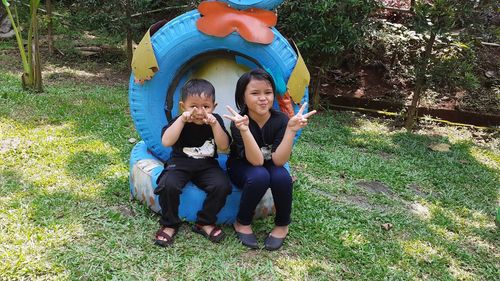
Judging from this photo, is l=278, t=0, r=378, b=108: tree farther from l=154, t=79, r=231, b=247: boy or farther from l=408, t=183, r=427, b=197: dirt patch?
l=154, t=79, r=231, b=247: boy

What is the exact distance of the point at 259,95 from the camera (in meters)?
2.68

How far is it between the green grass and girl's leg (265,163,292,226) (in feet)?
0.65

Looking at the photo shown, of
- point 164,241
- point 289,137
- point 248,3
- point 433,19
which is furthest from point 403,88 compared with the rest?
point 164,241

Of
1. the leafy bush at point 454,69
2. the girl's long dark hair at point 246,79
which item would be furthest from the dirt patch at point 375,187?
the leafy bush at point 454,69

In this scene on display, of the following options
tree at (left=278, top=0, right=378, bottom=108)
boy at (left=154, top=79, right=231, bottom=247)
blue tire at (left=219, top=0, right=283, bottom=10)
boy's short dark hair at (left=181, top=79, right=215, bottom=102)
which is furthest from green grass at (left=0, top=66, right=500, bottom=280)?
blue tire at (left=219, top=0, right=283, bottom=10)

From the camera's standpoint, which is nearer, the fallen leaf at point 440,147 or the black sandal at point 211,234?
the black sandal at point 211,234

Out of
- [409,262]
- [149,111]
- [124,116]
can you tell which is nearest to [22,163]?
[149,111]

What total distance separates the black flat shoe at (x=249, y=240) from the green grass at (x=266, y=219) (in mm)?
45

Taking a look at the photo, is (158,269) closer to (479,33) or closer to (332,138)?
(332,138)

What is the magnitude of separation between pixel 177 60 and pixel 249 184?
0.96 metres

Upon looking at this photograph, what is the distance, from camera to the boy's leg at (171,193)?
2650mm

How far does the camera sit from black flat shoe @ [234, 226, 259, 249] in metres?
2.68

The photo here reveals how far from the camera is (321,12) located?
5.24 meters

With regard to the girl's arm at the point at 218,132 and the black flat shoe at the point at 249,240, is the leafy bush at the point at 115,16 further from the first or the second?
the black flat shoe at the point at 249,240
